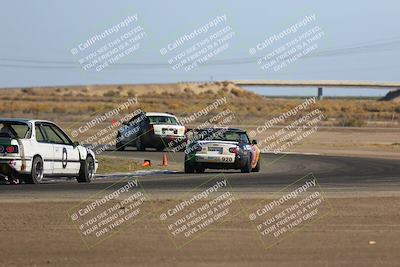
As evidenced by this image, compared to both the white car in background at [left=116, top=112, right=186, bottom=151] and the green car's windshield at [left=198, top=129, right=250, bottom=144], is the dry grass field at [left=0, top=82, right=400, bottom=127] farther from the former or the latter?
the green car's windshield at [left=198, top=129, right=250, bottom=144]

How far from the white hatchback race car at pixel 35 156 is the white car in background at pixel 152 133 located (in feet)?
60.1

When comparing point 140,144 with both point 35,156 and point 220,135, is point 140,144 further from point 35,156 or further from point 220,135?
point 35,156

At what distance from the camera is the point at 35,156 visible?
804 inches

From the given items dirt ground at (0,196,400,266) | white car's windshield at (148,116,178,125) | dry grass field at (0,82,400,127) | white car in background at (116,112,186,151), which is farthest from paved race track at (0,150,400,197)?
dry grass field at (0,82,400,127)

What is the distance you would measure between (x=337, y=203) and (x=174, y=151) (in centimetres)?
2408

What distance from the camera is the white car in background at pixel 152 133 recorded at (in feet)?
134

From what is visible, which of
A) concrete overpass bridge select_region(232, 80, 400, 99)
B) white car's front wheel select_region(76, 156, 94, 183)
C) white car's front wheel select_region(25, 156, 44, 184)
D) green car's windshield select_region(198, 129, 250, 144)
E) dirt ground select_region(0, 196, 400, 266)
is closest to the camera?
dirt ground select_region(0, 196, 400, 266)

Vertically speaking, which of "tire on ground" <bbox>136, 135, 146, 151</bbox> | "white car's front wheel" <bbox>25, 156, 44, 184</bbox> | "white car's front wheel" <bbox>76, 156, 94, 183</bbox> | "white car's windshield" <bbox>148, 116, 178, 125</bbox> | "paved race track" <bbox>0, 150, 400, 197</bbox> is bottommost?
"tire on ground" <bbox>136, 135, 146, 151</bbox>

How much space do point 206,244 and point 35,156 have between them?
8855 mm

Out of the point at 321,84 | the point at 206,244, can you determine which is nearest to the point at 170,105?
the point at 321,84

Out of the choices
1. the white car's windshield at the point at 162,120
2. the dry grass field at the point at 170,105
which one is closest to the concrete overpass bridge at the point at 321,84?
the dry grass field at the point at 170,105

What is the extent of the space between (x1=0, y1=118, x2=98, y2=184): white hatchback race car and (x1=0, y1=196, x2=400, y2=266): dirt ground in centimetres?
463

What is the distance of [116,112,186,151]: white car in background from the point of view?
40.9 metres

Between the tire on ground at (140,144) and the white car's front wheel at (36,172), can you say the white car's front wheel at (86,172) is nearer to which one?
the white car's front wheel at (36,172)
